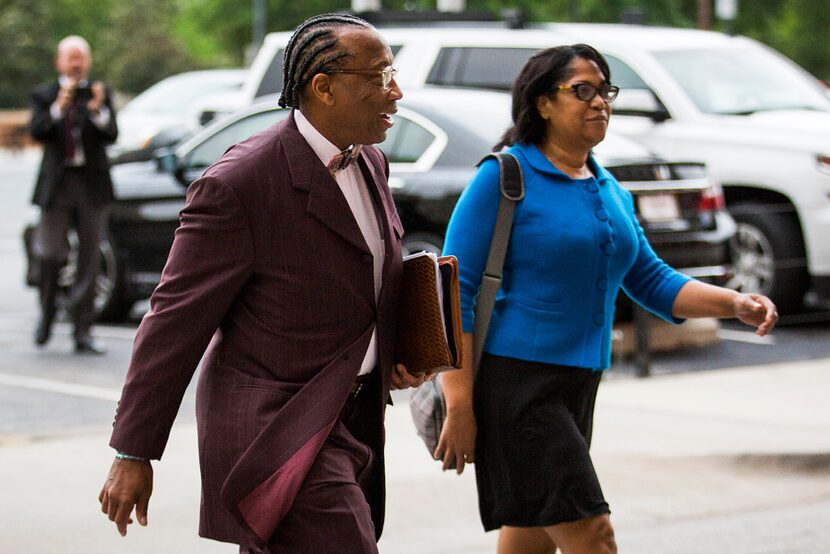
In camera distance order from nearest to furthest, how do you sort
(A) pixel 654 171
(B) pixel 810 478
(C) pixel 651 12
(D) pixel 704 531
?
(D) pixel 704 531 < (B) pixel 810 478 < (A) pixel 654 171 < (C) pixel 651 12

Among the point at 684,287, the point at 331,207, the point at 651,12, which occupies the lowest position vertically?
the point at 651,12

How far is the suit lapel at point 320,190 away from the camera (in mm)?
3141

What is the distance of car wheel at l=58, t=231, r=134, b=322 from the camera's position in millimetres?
10672

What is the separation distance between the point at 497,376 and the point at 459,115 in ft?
18.8

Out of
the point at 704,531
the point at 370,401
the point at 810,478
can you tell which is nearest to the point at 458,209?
the point at 370,401

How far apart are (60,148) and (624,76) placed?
422cm

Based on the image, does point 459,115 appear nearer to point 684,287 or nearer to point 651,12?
point 684,287

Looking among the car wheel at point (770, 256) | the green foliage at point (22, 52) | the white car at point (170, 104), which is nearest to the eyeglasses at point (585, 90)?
the car wheel at point (770, 256)

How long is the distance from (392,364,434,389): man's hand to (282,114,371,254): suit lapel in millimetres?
347

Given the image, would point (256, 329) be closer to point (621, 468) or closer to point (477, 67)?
point (621, 468)

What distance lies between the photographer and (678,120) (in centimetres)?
1129

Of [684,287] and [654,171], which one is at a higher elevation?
[684,287]

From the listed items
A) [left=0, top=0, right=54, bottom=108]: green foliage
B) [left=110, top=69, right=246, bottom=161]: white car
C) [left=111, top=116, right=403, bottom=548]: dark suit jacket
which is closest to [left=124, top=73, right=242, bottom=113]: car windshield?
→ [left=110, top=69, right=246, bottom=161]: white car

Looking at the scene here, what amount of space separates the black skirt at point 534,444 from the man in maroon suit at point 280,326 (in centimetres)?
83
